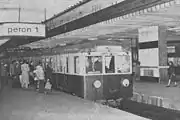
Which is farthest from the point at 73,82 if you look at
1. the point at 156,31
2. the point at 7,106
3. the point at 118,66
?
the point at 156,31

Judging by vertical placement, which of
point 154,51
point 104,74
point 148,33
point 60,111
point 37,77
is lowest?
point 60,111

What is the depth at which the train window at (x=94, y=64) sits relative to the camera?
11.5 meters

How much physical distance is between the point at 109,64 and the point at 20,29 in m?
4.02

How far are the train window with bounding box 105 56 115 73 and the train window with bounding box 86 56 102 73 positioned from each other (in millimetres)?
250

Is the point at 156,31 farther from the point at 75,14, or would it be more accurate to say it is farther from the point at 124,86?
the point at 124,86

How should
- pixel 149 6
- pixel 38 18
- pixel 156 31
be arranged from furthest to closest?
pixel 156 31 < pixel 38 18 < pixel 149 6

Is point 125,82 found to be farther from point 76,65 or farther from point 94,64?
point 76,65

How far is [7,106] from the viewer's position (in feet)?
33.7

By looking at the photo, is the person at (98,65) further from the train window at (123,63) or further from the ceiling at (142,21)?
the ceiling at (142,21)

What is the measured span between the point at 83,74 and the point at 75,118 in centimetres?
376

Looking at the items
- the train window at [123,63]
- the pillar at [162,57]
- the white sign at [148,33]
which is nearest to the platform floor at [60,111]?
the train window at [123,63]

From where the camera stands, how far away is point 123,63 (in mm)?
11781

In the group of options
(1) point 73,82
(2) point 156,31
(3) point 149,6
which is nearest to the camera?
(3) point 149,6

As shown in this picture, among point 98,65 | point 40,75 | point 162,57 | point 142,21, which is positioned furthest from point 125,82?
point 162,57
